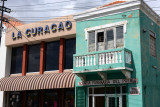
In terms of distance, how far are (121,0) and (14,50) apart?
11676 mm

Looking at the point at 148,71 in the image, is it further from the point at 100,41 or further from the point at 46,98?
the point at 46,98

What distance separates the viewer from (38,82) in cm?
2011

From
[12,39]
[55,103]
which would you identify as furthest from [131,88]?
[12,39]

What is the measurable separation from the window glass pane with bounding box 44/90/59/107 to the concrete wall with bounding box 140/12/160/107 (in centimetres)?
787

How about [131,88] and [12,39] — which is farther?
[12,39]

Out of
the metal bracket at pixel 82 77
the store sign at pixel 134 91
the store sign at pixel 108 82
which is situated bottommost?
the store sign at pixel 134 91

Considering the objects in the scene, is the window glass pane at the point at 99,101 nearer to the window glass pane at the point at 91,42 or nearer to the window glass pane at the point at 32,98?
the window glass pane at the point at 91,42

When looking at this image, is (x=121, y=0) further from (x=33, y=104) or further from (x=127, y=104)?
(x=33, y=104)

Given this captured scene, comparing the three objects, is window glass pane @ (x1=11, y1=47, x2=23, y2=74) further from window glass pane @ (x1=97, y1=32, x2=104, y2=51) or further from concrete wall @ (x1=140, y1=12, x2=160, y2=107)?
concrete wall @ (x1=140, y1=12, x2=160, y2=107)

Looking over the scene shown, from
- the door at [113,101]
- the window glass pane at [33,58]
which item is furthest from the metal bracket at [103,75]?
the window glass pane at [33,58]

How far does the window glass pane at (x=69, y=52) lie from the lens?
2072cm

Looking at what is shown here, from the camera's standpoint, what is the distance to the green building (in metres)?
15.2

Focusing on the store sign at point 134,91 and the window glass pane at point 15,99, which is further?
the window glass pane at point 15,99

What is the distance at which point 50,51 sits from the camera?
22000mm
